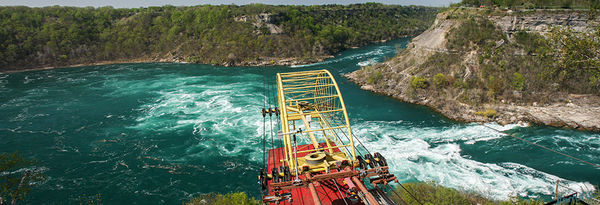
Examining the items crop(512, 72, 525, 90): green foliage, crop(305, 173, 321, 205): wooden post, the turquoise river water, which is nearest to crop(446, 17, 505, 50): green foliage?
crop(512, 72, 525, 90): green foliage

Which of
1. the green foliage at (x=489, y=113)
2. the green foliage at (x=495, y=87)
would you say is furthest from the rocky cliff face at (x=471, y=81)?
the green foliage at (x=495, y=87)

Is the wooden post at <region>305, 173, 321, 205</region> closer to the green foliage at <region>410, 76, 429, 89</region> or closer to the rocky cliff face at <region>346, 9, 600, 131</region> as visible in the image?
the rocky cliff face at <region>346, 9, 600, 131</region>

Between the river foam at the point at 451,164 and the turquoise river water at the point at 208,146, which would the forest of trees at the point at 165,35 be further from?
the river foam at the point at 451,164

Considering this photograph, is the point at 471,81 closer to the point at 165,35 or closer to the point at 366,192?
the point at 366,192

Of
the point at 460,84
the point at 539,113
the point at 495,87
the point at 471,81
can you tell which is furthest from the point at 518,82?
the point at 460,84

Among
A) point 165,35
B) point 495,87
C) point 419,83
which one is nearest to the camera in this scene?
point 495,87

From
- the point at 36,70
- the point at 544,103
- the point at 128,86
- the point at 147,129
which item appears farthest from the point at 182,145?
the point at 36,70

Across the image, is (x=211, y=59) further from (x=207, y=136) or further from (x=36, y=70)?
(x=207, y=136)

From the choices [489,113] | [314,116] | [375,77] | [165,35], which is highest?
[165,35]
